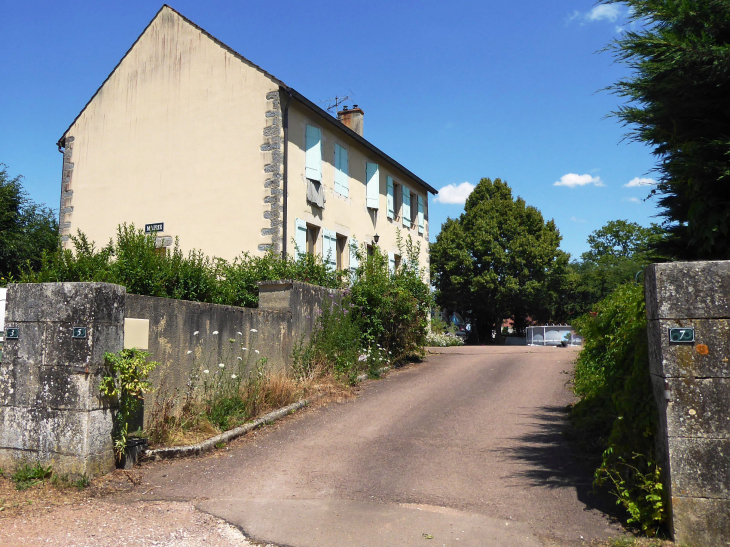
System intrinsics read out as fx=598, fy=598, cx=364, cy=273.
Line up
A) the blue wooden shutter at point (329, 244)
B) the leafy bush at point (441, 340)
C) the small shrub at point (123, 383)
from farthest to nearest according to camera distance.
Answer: the leafy bush at point (441, 340), the blue wooden shutter at point (329, 244), the small shrub at point (123, 383)

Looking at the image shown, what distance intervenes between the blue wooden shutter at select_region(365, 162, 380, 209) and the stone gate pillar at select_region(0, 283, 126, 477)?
41.3ft

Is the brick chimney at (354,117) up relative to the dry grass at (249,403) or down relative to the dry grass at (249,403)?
up

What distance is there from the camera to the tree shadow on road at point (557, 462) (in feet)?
15.5

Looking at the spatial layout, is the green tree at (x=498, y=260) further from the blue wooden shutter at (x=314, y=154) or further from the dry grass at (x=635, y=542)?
the dry grass at (x=635, y=542)

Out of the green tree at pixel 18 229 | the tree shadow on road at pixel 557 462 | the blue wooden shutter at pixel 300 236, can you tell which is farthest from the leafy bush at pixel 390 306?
the green tree at pixel 18 229

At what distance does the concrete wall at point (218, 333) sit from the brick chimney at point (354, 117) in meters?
10.7

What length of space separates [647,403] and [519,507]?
4.12ft

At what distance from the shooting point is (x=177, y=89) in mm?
14625

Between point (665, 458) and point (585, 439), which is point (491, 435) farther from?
point (665, 458)

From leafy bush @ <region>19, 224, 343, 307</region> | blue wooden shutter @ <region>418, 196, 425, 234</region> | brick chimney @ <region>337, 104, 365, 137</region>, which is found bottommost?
leafy bush @ <region>19, 224, 343, 307</region>

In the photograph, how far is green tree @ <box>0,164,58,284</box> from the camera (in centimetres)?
2366

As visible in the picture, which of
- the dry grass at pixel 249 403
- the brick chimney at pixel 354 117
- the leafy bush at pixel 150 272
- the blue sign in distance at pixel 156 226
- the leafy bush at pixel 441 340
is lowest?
the dry grass at pixel 249 403

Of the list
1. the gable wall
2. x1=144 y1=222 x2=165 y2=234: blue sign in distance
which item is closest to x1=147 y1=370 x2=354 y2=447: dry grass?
the gable wall

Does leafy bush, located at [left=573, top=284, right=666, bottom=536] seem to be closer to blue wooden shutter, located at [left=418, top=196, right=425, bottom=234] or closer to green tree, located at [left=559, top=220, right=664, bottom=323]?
green tree, located at [left=559, top=220, right=664, bottom=323]
